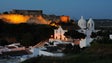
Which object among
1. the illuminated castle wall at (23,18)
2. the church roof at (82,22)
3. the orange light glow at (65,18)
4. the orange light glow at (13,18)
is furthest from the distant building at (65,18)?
the church roof at (82,22)

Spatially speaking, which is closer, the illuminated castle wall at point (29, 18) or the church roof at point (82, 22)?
the church roof at point (82, 22)

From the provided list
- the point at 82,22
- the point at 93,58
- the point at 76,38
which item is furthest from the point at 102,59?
the point at 82,22

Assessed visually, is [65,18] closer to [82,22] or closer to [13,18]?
[13,18]

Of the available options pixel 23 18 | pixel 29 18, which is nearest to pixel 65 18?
pixel 29 18

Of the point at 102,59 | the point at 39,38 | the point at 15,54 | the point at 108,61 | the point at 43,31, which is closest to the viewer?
the point at 108,61

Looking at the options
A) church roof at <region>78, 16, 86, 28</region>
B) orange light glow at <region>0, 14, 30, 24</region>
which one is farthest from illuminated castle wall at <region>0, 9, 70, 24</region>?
church roof at <region>78, 16, 86, 28</region>

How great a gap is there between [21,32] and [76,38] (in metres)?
16.2

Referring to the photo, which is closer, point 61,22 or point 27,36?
point 27,36

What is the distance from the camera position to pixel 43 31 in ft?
164

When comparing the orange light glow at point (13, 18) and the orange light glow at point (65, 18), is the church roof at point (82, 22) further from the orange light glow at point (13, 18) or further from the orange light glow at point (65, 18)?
the orange light glow at point (13, 18)

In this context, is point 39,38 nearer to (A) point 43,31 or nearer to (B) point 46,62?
(A) point 43,31

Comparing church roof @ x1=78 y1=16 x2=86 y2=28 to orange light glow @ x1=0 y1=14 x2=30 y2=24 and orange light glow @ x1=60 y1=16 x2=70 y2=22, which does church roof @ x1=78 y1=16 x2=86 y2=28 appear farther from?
orange light glow @ x1=0 y1=14 x2=30 y2=24

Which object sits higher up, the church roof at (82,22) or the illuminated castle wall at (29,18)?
the illuminated castle wall at (29,18)

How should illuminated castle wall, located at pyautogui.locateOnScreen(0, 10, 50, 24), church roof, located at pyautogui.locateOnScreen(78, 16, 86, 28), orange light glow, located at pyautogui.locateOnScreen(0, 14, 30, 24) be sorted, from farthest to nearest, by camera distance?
1. illuminated castle wall, located at pyautogui.locateOnScreen(0, 10, 50, 24)
2. orange light glow, located at pyautogui.locateOnScreen(0, 14, 30, 24)
3. church roof, located at pyautogui.locateOnScreen(78, 16, 86, 28)
